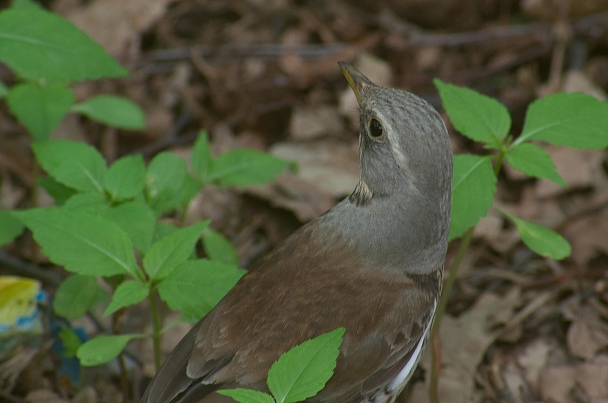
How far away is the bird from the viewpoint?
9.77ft

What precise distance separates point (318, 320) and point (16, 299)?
188 centimetres

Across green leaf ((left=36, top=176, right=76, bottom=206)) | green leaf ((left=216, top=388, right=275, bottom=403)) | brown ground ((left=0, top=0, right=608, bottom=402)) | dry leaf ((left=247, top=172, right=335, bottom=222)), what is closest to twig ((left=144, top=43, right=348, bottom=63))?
brown ground ((left=0, top=0, right=608, bottom=402))

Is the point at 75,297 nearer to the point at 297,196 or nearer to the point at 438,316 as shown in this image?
the point at 438,316

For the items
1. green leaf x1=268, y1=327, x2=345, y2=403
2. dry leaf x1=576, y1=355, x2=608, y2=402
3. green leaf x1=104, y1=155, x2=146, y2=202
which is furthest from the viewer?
dry leaf x1=576, y1=355, x2=608, y2=402

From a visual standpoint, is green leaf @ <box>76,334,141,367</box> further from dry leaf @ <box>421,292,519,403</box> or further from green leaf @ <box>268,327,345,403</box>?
dry leaf @ <box>421,292,519,403</box>

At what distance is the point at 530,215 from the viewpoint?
16.7 feet

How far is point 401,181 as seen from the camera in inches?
123

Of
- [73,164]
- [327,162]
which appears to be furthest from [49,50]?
[327,162]

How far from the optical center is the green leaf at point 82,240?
9.62 feet

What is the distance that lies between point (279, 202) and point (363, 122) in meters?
1.90

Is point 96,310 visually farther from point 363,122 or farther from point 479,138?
point 479,138

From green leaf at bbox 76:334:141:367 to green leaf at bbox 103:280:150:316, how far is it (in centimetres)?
22

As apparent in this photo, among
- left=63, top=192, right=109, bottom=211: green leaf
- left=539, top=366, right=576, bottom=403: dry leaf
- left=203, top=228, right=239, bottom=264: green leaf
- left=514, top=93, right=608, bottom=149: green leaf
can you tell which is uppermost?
left=514, top=93, right=608, bottom=149: green leaf

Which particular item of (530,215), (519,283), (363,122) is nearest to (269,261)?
(363,122)
